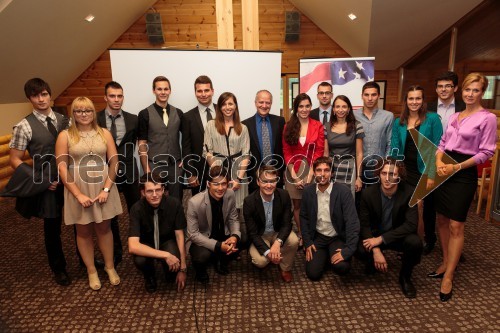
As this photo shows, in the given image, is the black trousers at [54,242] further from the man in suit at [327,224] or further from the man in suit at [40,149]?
the man in suit at [327,224]

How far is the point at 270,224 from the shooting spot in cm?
248

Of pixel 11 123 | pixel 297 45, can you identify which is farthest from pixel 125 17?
pixel 297 45

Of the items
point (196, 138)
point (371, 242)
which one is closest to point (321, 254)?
point (371, 242)

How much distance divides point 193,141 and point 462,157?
1887 mm

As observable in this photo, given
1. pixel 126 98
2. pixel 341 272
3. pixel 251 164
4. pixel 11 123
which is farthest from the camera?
pixel 11 123

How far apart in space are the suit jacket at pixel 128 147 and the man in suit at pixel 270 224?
0.88 meters

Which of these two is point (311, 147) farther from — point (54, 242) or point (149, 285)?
point (54, 242)

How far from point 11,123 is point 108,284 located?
4195 millimetres

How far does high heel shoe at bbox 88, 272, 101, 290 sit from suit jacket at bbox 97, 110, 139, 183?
68cm

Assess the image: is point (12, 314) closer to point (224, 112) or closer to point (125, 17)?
point (224, 112)

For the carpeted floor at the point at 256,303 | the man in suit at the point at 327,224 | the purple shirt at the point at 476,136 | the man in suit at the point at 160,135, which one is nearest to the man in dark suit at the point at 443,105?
the carpeted floor at the point at 256,303

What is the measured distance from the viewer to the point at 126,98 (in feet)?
10.3

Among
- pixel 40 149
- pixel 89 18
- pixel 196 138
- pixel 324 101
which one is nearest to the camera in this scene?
pixel 40 149

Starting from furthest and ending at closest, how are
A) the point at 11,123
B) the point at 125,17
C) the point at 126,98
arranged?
1. the point at 125,17
2. the point at 11,123
3. the point at 126,98
